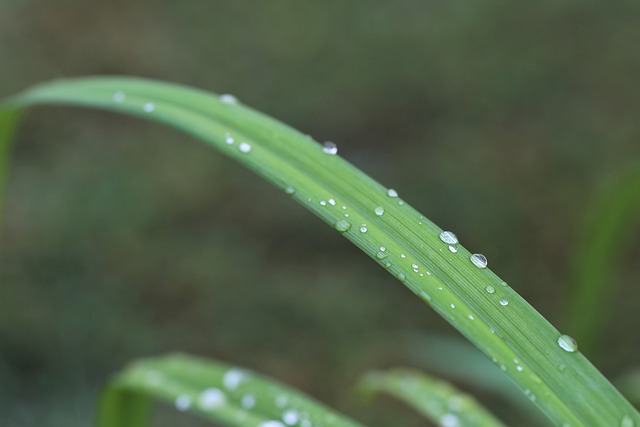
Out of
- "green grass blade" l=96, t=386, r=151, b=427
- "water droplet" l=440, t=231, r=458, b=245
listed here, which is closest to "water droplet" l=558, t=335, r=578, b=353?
"water droplet" l=440, t=231, r=458, b=245

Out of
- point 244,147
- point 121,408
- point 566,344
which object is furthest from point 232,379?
point 566,344

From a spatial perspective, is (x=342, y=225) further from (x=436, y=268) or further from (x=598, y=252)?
(x=598, y=252)

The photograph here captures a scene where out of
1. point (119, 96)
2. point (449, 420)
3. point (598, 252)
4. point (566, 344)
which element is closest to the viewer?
point (566, 344)

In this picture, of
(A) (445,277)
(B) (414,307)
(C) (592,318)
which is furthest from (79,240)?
(A) (445,277)

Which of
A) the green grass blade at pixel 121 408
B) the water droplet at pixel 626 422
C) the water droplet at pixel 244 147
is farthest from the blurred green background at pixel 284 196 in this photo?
the water droplet at pixel 626 422

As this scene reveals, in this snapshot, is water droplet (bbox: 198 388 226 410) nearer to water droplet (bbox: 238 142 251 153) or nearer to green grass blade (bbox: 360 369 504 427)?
green grass blade (bbox: 360 369 504 427)

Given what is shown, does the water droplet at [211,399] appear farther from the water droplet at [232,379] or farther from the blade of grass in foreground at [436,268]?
the blade of grass in foreground at [436,268]

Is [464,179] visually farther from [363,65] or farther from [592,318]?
[592,318]
